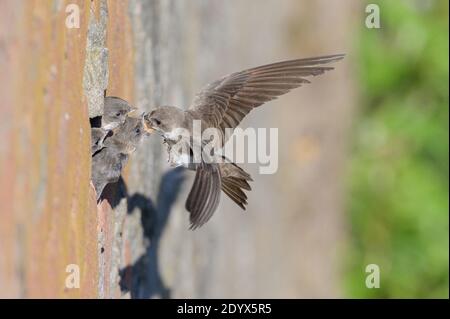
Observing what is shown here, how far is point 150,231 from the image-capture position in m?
3.77

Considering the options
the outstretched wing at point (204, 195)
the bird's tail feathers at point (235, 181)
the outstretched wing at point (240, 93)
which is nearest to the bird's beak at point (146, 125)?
the outstretched wing at point (204, 195)

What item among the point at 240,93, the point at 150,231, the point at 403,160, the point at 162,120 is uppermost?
the point at 240,93

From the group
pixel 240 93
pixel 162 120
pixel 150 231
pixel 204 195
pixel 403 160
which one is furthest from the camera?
pixel 403 160

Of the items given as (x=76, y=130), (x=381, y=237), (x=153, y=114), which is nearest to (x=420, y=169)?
(x=381, y=237)

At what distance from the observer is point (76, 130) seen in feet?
7.10

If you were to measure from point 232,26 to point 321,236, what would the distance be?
2632 millimetres

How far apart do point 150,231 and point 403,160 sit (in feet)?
13.6

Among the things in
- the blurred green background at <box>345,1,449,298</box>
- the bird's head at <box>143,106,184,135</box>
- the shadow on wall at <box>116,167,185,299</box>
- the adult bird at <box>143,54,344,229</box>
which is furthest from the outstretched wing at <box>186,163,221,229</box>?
the blurred green background at <box>345,1,449,298</box>

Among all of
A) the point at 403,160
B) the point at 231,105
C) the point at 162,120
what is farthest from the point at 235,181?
the point at 403,160

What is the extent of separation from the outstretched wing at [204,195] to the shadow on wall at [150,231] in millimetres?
302

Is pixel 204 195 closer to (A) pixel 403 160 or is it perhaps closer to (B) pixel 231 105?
(B) pixel 231 105

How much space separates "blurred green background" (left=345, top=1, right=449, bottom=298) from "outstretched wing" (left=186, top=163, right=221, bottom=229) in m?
4.57

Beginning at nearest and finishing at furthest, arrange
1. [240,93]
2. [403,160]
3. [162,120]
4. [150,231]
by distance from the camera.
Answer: [162,120] → [240,93] → [150,231] → [403,160]

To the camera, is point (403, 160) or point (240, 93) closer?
point (240, 93)
